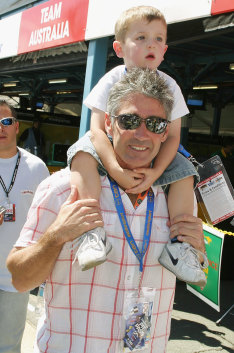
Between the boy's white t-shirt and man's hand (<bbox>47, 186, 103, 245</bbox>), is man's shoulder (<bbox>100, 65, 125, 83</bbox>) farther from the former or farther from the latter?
man's hand (<bbox>47, 186, 103, 245</bbox>)

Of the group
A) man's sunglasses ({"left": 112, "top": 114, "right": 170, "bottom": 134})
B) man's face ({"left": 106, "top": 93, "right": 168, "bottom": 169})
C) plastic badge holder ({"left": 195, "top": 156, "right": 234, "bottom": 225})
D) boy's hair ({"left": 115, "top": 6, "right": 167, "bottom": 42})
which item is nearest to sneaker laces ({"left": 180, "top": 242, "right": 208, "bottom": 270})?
man's face ({"left": 106, "top": 93, "right": 168, "bottom": 169})

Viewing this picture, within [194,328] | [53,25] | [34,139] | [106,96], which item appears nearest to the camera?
[106,96]

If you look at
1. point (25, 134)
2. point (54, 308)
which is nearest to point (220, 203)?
point (54, 308)

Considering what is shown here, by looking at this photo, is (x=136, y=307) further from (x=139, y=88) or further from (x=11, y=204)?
(x=11, y=204)

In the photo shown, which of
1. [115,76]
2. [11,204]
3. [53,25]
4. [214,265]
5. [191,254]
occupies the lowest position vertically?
[214,265]

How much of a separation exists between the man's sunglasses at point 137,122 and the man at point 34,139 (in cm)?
1023

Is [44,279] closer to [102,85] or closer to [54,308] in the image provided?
[54,308]

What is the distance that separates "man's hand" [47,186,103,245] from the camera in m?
1.58

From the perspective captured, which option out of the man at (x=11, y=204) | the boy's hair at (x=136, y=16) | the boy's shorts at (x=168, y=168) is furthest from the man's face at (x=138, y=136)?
the man at (x=11, y=204)

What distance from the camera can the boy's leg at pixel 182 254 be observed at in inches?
64.2

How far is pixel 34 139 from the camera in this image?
39.2ft

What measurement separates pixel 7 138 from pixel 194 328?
3056 millimetres

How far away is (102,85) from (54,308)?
1121 mm

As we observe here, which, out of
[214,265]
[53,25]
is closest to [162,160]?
[214,265]
